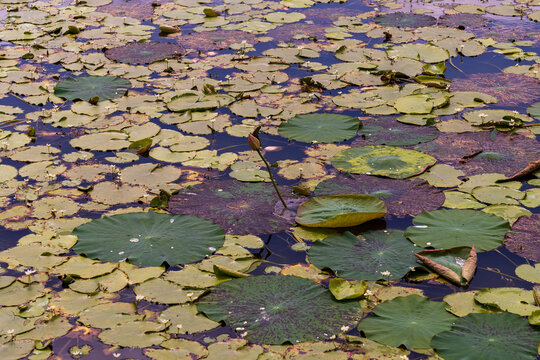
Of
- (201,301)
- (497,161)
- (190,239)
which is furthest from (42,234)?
(497,161)

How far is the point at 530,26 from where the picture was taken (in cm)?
848

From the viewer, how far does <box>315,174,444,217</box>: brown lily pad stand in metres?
4.74

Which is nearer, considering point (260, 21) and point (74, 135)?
point (74, 135)

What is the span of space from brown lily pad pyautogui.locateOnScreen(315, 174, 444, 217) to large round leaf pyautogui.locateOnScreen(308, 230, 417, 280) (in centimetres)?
32

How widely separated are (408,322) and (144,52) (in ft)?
17.3

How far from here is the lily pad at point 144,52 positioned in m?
7.71

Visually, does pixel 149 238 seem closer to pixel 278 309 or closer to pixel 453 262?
pixel 278 309

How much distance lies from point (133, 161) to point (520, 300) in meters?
3.19

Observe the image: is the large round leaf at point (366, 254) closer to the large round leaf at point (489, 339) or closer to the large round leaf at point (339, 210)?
the large round leaf at point (339, 210)

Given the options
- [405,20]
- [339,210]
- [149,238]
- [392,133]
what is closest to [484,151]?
[392,133]

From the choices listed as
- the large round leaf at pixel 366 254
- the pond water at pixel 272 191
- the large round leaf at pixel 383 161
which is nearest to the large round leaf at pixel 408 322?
the pond water at pixel 272 191

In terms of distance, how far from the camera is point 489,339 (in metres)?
3.44

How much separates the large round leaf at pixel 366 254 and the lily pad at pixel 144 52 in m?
4.10

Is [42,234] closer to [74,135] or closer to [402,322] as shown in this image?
[74,135]
